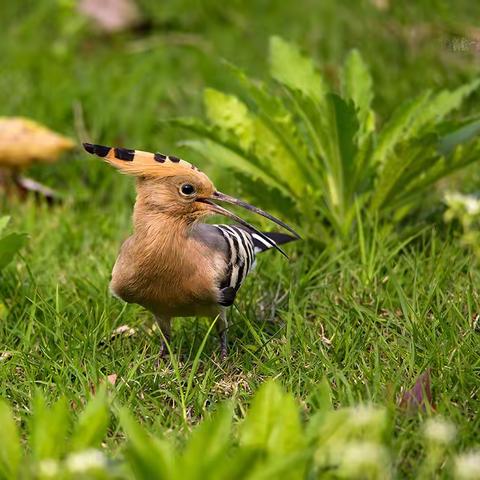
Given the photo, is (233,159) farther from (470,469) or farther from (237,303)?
(470,469)

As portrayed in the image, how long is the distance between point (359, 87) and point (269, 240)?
889 millimetres

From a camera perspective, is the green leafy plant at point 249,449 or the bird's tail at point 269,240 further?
the bird's tail at point 269,240

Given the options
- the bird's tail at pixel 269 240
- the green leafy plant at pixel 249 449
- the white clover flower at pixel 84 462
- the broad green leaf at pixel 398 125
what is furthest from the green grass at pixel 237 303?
the white clover flower at pixel 84 462

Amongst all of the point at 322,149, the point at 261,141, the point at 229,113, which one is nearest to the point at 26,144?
the point at 229,113

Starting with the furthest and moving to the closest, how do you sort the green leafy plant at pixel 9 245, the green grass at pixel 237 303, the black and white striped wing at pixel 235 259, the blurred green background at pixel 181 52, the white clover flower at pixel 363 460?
the blurred green background at pixel 181 52 < the green leafy plant at pixel 9 245 < the black and white striped wing at pixel 235 259 < the green grass at pixel 237 303 < the white clover flower at pixel 363 460

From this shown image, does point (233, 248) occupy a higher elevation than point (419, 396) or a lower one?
lower

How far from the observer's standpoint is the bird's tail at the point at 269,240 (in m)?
3.60

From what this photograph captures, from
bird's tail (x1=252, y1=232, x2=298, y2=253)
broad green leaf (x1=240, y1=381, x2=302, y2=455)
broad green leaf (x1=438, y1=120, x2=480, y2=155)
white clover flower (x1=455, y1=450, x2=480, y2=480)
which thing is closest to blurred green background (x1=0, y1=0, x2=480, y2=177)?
broad green leaf (x1=438, y1=120, x2=480, y2=155)

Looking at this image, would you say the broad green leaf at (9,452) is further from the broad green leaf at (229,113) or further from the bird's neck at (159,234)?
the broad green leaf at (229,113)

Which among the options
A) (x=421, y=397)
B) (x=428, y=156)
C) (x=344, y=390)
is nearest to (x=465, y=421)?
(x=421, y=397)

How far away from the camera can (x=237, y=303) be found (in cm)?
364

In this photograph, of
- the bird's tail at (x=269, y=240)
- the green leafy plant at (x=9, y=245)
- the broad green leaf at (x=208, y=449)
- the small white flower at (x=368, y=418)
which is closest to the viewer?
the broad green leaf at (x=208, y=449)

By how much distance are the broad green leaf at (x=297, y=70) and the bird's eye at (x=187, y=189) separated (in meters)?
1.06

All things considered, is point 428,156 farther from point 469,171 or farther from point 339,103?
point 469,171
